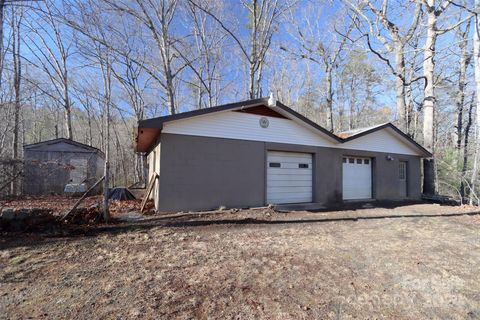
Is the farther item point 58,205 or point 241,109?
point 241,109

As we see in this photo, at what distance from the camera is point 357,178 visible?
38.1 feet

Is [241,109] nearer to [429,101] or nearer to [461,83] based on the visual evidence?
[429,101]

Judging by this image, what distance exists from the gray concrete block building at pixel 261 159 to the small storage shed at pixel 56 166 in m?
5.49

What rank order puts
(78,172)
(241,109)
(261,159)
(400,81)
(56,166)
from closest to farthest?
1. (241,109)
2. (261,159)
3. (56,166)
4. (78,172)
5. (400,81)

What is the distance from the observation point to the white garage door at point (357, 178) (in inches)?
442

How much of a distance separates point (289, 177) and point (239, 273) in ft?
21.5

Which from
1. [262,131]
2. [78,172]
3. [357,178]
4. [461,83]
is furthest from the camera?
[461,83]

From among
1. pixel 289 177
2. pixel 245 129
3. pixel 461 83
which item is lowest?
pixel 289 177

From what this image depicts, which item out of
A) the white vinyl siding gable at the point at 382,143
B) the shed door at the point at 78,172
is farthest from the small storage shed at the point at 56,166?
the white vinyl siding gable at the point at 382,143

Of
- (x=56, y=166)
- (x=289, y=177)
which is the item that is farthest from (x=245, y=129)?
(x=56, y=166)

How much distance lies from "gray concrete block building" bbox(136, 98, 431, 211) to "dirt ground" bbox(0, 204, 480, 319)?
196 cm

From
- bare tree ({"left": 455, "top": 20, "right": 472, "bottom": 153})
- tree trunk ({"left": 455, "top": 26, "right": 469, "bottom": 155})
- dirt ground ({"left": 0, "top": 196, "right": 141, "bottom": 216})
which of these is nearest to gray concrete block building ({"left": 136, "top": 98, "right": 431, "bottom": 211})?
dirt ground ({"left": 0, "top": 196, "right": 141, "bottom": 216})

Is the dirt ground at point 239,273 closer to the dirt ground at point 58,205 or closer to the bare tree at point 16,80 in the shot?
the dirt ground at point 58,205

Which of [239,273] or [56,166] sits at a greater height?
[56,166]
